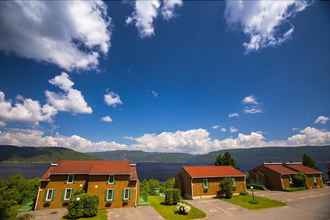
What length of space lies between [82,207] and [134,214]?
6517 mm

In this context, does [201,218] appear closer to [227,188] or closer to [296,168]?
[227,188]

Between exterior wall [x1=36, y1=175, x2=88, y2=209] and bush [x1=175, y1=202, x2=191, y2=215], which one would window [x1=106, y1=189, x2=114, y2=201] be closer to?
exterior wall [x1=36, y1=175, x2=88, y2=209]

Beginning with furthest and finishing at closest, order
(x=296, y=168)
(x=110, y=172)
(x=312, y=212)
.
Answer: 1. (x=296, y=168)
2. (x=110, y=172)
3. (x=312, y=212)

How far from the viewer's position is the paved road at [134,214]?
2183 cm

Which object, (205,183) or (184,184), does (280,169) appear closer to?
(205,183)

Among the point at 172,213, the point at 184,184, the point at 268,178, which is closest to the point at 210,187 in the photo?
the point at 184,184

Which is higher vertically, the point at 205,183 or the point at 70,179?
the point at 70,179

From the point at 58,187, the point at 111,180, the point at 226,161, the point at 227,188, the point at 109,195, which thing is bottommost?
the point at 109,195

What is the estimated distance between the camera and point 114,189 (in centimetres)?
2761

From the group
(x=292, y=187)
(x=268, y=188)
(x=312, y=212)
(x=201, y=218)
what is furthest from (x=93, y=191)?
(x=292, y=187)

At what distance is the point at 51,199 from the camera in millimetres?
26469

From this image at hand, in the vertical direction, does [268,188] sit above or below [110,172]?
below

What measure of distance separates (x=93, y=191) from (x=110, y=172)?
350 centimetres

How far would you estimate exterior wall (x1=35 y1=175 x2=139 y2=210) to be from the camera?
2658cm
